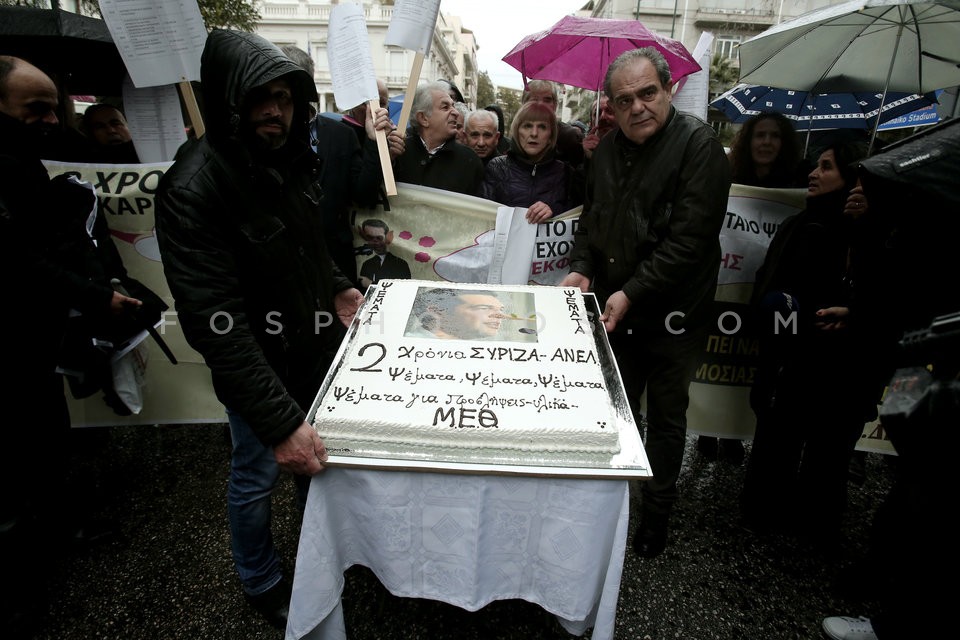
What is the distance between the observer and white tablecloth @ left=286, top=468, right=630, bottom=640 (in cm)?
133

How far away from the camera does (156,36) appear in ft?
7.06

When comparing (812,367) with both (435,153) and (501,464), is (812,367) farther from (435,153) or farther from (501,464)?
(435,153)

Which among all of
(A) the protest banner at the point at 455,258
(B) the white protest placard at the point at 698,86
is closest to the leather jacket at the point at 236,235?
(A) the protest banner at the point at 455,258

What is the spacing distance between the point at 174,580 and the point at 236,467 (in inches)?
34.7

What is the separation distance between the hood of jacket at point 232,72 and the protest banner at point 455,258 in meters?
1.47

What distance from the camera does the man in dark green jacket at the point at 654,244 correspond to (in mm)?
2059

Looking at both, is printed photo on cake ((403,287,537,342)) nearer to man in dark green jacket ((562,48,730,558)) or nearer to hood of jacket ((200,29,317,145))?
man in dark green jacket ((562,48,730,558))

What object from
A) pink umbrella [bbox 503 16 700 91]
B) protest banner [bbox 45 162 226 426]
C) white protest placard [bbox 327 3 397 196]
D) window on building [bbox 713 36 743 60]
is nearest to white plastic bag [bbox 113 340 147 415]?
protest banner [bbox 45 162 226 426]

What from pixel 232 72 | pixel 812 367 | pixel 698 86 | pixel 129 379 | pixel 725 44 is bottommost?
pixel 129 379

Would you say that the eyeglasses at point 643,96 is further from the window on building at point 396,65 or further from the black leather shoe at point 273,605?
the window on building at point 396,65

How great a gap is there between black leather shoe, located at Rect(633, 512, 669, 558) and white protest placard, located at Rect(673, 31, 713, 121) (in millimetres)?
2519

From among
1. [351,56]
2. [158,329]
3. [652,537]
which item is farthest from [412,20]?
[652,537]

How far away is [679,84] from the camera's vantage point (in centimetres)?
332

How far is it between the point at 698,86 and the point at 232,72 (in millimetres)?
3008
